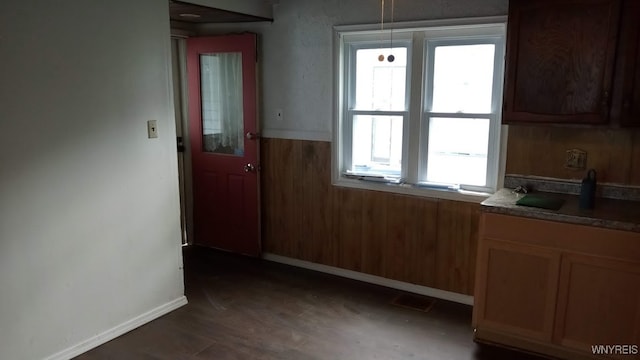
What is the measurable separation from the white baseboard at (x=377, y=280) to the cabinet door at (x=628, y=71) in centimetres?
161

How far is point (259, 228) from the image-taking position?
4.45m

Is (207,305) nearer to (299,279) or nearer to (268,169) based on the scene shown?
(299,279)

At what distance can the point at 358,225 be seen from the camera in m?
3.94

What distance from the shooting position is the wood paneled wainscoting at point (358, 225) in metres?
3.51

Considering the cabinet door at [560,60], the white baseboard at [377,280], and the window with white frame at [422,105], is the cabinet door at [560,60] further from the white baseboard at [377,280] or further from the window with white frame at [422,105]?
the white baseboard at [377,280]

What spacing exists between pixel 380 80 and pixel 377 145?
0.51m

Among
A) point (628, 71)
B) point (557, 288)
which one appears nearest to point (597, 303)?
point (557, 288)

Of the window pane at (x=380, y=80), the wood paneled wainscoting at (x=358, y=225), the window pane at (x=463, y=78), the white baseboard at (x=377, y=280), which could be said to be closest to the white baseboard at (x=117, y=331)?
the white baseboard at (x=377, y=280)

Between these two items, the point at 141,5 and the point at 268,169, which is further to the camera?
the point at 268,169

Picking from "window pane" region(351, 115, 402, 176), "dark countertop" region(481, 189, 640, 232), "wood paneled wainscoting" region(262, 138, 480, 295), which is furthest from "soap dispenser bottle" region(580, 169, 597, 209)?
"window pane" region(351, 115, 402, 176)

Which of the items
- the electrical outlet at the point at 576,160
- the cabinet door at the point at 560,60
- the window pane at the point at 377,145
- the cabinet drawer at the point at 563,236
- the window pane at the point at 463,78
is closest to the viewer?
the cabinet drawer at the point at 563,236

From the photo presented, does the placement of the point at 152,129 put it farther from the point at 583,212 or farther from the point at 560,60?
the point at 583,212

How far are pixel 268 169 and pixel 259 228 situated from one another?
56 centimetres

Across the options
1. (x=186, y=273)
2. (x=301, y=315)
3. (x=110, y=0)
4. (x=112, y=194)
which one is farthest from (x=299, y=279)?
(x=110, y=0)
